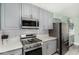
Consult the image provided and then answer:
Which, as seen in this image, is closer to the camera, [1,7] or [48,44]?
[1,7]

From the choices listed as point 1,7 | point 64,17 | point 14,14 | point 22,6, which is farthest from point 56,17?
point 1,7

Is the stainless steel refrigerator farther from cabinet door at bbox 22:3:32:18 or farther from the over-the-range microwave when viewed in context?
cabinet door at bbox 22:3:32:18

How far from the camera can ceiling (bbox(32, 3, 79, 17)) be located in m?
1.56

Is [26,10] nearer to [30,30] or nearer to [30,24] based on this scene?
[30,24]

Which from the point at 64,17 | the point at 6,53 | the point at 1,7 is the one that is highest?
the point at 1,7

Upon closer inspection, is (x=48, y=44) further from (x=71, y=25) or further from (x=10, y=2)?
(x=10, y=2)

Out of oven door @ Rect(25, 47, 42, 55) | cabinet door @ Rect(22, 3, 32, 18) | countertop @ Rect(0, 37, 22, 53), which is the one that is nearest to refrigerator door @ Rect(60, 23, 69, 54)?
oven door @ Rect(25, 47, 42, 55)

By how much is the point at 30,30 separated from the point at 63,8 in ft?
2.30

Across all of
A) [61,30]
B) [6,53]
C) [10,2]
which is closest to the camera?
[6,53]

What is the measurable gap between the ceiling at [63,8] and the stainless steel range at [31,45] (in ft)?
1.82

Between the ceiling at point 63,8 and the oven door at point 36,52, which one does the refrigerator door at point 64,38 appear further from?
the oven door at point 36,52

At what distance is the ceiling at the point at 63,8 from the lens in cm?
156
